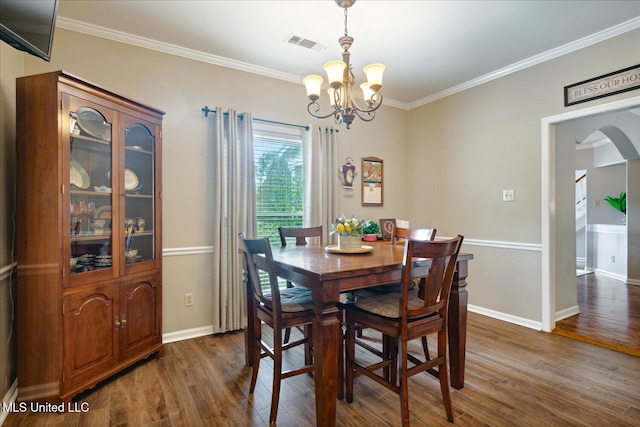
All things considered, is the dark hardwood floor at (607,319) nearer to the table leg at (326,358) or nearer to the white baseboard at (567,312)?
the white baseboard at (567,312)

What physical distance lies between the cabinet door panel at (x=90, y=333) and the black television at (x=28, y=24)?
1372mm

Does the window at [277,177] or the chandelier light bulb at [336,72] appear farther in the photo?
the window at [277,177]

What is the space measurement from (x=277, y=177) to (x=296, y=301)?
70.9 inches

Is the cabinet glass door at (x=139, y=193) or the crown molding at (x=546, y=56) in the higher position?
the crown molding at (x=546, y=56)

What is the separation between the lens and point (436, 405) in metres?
1.92

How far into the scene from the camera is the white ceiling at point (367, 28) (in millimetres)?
2340

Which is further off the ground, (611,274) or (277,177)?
(277,177)

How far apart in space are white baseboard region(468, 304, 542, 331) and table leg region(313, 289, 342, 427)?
2597 mm

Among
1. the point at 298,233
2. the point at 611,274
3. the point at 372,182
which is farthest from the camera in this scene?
the point at 611,274

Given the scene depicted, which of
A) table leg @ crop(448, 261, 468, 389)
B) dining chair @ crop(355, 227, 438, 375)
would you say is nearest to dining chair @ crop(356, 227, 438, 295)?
dining chair @ crop(355, 227, 438, 375)

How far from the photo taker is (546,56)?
3072 millimetres

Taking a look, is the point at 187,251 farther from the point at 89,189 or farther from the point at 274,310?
the point at 274,310

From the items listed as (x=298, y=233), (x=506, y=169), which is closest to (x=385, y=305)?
(x=298, y=233)

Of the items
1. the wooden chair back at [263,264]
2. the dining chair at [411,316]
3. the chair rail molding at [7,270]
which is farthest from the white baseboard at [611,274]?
the chair rail molding at [7,270]
